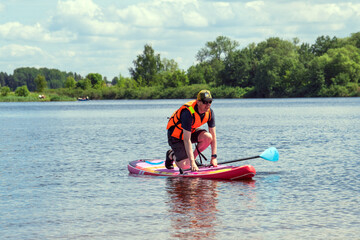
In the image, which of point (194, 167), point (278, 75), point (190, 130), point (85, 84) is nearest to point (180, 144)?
point (194, 167)

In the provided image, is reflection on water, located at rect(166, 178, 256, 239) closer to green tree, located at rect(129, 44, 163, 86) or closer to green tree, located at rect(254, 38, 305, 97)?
green tree, located at rect(254, 38, 305, 97)

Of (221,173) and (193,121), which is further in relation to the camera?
(221,173)

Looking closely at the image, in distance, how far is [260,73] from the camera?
12531 cm

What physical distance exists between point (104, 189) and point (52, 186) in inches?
61.3

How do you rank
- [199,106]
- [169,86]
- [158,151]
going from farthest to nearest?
[169,86] → [158,151] → [199,106]

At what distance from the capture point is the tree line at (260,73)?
384 feet

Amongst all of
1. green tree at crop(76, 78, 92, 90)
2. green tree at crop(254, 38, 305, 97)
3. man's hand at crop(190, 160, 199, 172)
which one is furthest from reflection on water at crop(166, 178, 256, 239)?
green tree at crop(76, 78, 92, 90)

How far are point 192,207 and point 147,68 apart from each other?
5837 inches

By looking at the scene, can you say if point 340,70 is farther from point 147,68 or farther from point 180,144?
point 180,144

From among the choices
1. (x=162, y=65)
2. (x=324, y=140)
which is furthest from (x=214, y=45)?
(x=324, y=140)

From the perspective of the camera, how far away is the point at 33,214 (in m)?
10.8

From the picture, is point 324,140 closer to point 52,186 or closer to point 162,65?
point 52,186

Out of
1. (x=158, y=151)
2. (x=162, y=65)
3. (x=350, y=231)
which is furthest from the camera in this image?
(x=162, y=65)

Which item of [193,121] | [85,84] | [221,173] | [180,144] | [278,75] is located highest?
[278,75]
